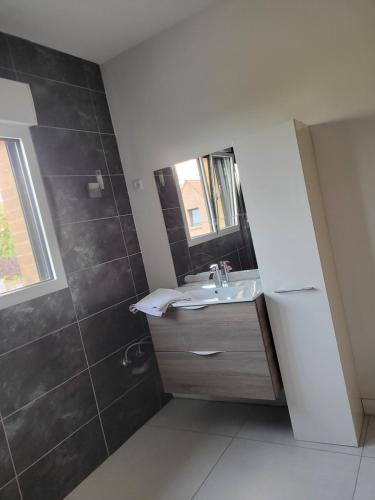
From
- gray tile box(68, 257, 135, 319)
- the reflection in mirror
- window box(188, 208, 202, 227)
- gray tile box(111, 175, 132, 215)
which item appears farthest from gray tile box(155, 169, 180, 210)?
gray tile box(68, 257, 135, 319)

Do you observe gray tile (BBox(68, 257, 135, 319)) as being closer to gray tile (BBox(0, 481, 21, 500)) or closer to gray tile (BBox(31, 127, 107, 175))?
gray tile (BBox(31, 127, 107, 175))

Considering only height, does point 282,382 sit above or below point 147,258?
below

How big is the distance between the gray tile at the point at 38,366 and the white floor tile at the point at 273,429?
1123mm

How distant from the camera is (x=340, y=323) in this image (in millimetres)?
2115

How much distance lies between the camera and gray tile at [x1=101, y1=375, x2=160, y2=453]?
8.17ft

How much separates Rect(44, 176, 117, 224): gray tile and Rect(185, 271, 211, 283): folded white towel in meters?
0.70

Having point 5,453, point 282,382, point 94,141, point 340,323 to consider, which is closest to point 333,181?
point 340,323

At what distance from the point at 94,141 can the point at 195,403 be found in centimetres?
204

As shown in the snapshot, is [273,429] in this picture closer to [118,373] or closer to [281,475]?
[281,475]

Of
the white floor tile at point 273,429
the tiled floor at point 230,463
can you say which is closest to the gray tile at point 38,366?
the tiled floor at point 230,463

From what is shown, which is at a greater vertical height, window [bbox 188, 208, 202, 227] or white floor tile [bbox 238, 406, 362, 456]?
window [bbox 188, 208, 202, 227]

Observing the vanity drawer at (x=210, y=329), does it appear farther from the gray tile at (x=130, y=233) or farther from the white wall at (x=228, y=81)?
the gray tile at (x=130, y=233)

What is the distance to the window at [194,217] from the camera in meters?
2.68

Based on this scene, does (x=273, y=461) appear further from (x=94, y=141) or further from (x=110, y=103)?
(x=110, y=103)
